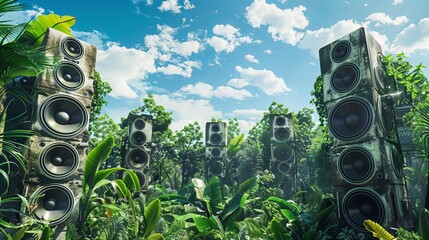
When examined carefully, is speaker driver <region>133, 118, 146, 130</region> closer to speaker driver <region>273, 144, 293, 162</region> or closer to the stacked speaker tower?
the stacked speaker tower

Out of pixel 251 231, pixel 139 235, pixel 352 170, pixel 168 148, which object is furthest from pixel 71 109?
pixel 168 148

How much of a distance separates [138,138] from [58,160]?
8.28m

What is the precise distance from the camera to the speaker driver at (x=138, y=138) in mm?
13844

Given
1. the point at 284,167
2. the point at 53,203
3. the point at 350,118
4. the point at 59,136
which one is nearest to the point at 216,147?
the point at 284,167

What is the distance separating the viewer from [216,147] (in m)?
18.5

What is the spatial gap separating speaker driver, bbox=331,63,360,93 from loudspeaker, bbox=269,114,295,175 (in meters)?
8.67

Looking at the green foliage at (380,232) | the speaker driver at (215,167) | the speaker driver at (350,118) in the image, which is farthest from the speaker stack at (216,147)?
the green foliage at (380,232)

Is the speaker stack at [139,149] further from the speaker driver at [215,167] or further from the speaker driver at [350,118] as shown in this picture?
the speaker driver at [350,118]

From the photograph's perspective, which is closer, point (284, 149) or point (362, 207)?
point (362, 207)

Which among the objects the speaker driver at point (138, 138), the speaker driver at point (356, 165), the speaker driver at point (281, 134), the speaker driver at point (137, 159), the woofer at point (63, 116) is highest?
the speaker driver at point (281, 134)

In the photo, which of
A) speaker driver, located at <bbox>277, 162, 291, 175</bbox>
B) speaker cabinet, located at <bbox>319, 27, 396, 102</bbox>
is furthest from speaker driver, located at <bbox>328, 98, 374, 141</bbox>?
speaker driver, located at <bbox>277, 162, 291, 175</bbox>

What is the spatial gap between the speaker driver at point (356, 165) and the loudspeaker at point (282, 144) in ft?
29.5

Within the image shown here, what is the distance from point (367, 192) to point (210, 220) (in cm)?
342

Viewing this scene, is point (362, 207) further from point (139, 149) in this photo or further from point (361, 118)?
point (139, 149)
